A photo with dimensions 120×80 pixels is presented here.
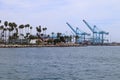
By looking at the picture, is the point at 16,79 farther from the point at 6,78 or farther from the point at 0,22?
the point at 0,22

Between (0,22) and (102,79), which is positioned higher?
(0,22)

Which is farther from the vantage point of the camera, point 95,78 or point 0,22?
point 0,22

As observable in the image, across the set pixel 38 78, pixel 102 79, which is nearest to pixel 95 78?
pixel 102 79

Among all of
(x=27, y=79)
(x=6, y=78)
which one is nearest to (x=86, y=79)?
(x=27, y=79)

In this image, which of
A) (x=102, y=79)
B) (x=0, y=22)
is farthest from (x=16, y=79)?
(x=0, y=22)

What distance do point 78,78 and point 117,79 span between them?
3.86m

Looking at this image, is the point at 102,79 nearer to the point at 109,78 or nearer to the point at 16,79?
the point at 109,78

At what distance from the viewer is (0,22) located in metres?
199

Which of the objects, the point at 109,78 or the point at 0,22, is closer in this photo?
the point at 109,78

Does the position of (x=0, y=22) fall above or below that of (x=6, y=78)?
above

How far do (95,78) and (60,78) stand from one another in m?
3.52

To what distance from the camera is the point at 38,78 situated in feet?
113

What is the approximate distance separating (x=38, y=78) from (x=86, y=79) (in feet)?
15.6

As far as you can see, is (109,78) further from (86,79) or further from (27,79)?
(27,79)
